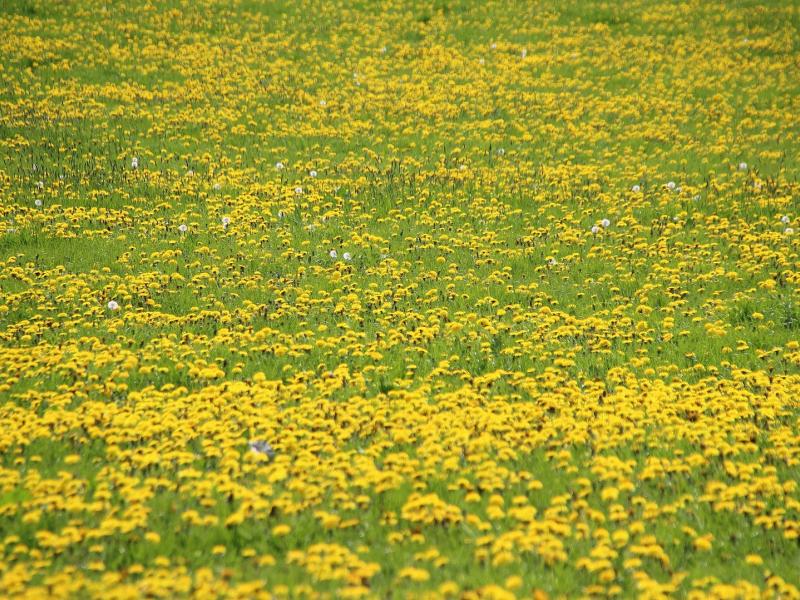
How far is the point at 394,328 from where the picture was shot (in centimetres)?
1067

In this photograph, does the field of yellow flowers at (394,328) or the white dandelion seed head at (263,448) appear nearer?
the field of yellow flowers at (394,328)

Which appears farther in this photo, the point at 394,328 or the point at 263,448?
the point at 394,328

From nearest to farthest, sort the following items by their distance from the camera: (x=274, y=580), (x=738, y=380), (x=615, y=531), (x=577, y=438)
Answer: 1. (x=274, y=580)
2. (x=615, y=531)
3. (x=577, y=438)
4. (x=738, y=380)

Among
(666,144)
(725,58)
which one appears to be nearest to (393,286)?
(666,144)

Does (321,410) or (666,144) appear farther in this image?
(666,144)

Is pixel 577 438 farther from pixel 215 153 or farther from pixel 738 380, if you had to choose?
pixel 215 153

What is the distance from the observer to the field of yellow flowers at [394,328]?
19.6 feet

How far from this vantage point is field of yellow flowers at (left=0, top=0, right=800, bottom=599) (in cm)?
596

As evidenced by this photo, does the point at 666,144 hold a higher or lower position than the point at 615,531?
higher

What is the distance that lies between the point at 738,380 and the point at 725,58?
2222 centimetres

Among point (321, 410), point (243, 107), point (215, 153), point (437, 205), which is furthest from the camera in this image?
point (243, 107)

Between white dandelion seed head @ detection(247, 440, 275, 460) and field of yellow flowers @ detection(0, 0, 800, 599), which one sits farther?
white dandelion seed head @ detection(247, 440, 275, 460)

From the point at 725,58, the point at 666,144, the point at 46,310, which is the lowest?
the point at 46,310

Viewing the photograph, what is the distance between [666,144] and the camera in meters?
20.2
